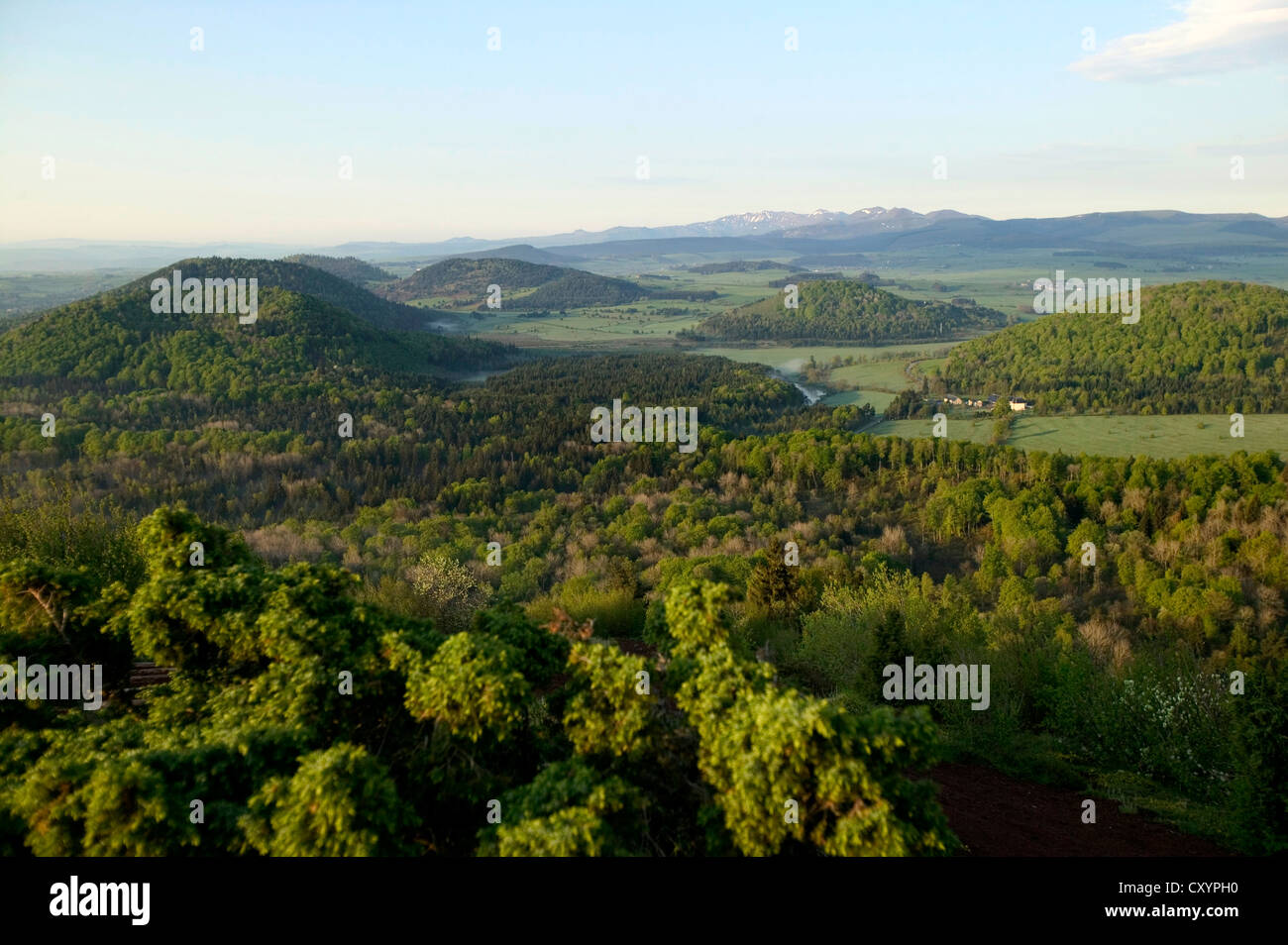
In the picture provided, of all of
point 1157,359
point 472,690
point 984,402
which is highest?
point 1157,359

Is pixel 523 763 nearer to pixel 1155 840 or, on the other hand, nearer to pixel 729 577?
pixel 1155 840

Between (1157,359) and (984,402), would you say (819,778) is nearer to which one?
(984,402)

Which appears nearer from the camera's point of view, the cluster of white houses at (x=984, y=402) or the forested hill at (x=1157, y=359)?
the forested hill at (x=1157, y=359)

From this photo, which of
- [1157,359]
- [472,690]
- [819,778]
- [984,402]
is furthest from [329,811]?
[1157,359]

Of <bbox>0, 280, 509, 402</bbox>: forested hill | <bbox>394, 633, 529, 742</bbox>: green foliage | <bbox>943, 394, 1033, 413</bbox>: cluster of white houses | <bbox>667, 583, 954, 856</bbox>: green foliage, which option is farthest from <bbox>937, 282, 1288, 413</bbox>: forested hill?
<bbox>394, 633, 529, 742</bbox>: green foliage

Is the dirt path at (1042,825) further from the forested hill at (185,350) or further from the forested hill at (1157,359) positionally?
the forested hill at (1157,359)

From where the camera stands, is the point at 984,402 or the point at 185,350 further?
the point at 984,402

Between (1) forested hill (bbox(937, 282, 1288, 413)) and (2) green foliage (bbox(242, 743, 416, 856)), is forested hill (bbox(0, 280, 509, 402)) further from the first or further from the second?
(2) green foliage (bbox(242, 743, 416, 856))

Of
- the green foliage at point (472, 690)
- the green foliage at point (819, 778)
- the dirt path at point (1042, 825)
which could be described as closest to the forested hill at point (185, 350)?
the green foliage at point (472, 690)
